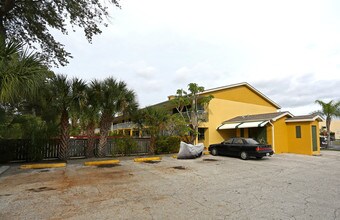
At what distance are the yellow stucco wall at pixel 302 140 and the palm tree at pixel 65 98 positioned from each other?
17638 millimetres

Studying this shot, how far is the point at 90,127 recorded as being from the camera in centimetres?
1470

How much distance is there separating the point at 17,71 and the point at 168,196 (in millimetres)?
5876

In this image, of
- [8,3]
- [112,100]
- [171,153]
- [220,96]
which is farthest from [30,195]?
[220,96]

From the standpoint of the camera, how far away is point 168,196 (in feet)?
19.5

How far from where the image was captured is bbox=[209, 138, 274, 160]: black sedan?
45.3 ft

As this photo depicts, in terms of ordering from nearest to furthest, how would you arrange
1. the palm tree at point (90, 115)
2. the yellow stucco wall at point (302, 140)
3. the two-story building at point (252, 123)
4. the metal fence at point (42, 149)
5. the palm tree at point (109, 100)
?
1. the metal fence at point (42, 149)
2. the palm tree at point (90, 115)
3. the palm tree at point (109, 100)
4. the yellow stucco wall at point (302, 140)
5. the two-story building at point (252, 123)

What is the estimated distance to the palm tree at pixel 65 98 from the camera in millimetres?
12141

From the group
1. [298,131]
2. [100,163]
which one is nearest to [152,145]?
[100,163]

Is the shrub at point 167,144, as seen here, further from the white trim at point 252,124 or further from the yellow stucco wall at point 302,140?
the yellow stucco wall at point 302,140

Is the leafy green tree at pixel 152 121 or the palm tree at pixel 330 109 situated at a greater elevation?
the palm tree at pixel 330 109

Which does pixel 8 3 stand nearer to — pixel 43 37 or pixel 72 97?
pixel 43 37

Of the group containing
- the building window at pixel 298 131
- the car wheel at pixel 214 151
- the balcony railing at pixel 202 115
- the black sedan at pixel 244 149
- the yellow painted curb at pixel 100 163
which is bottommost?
the yellow painted curb at pixel 100 163

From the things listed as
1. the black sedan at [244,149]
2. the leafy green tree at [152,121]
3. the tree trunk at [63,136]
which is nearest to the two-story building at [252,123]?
the leafy green tree at [152,121]

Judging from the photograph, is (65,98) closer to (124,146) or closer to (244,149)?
(124,146)
